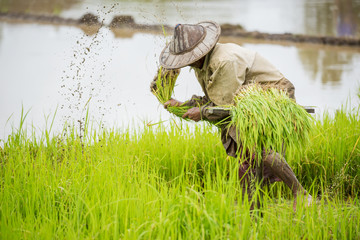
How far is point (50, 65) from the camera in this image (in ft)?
26.6

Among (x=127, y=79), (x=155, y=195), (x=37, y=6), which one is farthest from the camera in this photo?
(x=37, y=6)

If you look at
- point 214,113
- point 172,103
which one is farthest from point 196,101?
point 214,113

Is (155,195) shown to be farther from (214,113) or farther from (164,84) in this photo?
(164,84)

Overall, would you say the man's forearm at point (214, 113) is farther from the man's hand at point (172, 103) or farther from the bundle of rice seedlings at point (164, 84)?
the bundle of rice seedlings at point (164, 84)

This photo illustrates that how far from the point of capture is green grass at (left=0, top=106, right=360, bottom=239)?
225 cm

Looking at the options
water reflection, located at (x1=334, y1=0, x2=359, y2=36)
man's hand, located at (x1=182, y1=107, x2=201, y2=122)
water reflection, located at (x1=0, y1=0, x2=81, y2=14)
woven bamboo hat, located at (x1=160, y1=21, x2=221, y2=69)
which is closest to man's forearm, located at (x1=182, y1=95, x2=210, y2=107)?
man's hand, located at (x1=182, y1=107, x2=201, y2=122)

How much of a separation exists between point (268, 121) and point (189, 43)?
71cm

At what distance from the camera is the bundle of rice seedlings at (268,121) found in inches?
99.7

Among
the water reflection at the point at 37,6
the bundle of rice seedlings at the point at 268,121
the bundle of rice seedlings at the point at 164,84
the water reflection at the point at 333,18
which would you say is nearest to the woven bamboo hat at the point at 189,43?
the bundle of rice seedlings at the point at 164,84

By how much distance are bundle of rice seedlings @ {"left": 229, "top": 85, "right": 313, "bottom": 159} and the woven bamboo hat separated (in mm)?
363

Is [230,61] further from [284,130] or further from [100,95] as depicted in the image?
[100,95]

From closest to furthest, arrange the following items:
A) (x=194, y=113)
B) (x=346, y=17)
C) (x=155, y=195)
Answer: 1. (x=155, y=195)
2. (x=194, y=113)
3. (x=346, y=17)

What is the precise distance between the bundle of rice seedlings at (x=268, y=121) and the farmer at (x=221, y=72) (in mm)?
113

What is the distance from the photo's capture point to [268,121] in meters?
2.56
